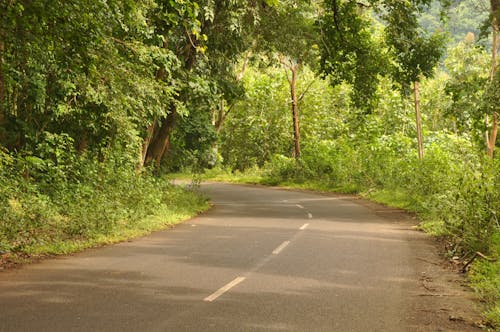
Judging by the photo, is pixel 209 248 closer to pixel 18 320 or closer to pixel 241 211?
pixel 18 320

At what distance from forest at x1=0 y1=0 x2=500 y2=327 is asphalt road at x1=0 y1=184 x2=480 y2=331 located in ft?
3.64

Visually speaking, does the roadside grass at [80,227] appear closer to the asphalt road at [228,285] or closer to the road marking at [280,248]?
the asphalt road at [228,285]

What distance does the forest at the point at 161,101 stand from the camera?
12.0 m

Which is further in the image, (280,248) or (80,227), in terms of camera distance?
(80,227)

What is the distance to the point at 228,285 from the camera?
30.6 ft

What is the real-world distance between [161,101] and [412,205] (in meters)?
11.9

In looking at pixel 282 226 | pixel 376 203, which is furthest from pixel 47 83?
pixel 376 203

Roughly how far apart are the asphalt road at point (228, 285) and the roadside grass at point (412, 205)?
82 cm

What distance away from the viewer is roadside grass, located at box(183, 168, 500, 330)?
8584 millimetres

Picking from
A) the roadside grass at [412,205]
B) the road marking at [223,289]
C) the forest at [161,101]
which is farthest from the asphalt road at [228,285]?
the forest at [161,101]

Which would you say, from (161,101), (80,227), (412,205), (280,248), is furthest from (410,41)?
(80,227)

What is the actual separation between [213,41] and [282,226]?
7.91 metres

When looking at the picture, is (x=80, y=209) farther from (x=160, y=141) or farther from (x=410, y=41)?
(x=410, y=41)

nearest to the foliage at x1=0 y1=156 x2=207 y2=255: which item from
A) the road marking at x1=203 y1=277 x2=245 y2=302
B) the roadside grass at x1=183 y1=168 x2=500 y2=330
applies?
the road marking at x1=203 y1=277 x2=245 y2=302
